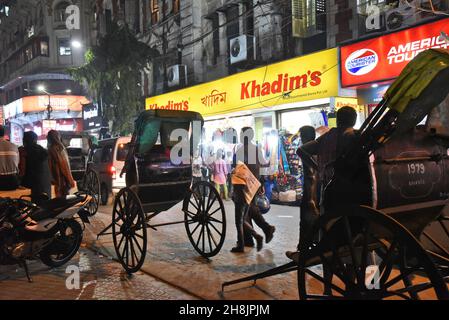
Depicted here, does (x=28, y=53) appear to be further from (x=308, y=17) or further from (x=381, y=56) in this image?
(x=381, y=56)

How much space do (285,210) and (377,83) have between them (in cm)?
408

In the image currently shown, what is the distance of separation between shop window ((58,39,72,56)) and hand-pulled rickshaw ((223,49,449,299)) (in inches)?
2120

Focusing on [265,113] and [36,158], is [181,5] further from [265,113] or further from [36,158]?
[36,158]

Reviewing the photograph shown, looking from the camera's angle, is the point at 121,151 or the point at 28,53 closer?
the point at 121,151

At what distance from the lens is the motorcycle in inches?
229

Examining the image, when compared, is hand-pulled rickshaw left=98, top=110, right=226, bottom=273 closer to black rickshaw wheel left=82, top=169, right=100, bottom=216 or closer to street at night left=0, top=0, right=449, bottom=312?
street at night left=0, top=0, right=449, bottom=312

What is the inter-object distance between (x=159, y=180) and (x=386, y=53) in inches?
265

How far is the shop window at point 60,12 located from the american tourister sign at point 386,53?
156 feet

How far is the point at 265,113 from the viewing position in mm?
14219

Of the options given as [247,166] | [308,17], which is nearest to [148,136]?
[247,166]

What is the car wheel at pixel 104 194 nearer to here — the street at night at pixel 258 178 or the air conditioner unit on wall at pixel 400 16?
the street at night at pixel 258 178

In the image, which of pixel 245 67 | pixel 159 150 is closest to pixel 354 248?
pixel 159 150

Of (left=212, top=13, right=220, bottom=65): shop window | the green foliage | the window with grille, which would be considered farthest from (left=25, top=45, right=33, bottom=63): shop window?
the window with grille

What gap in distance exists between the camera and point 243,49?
15891 millimetres
